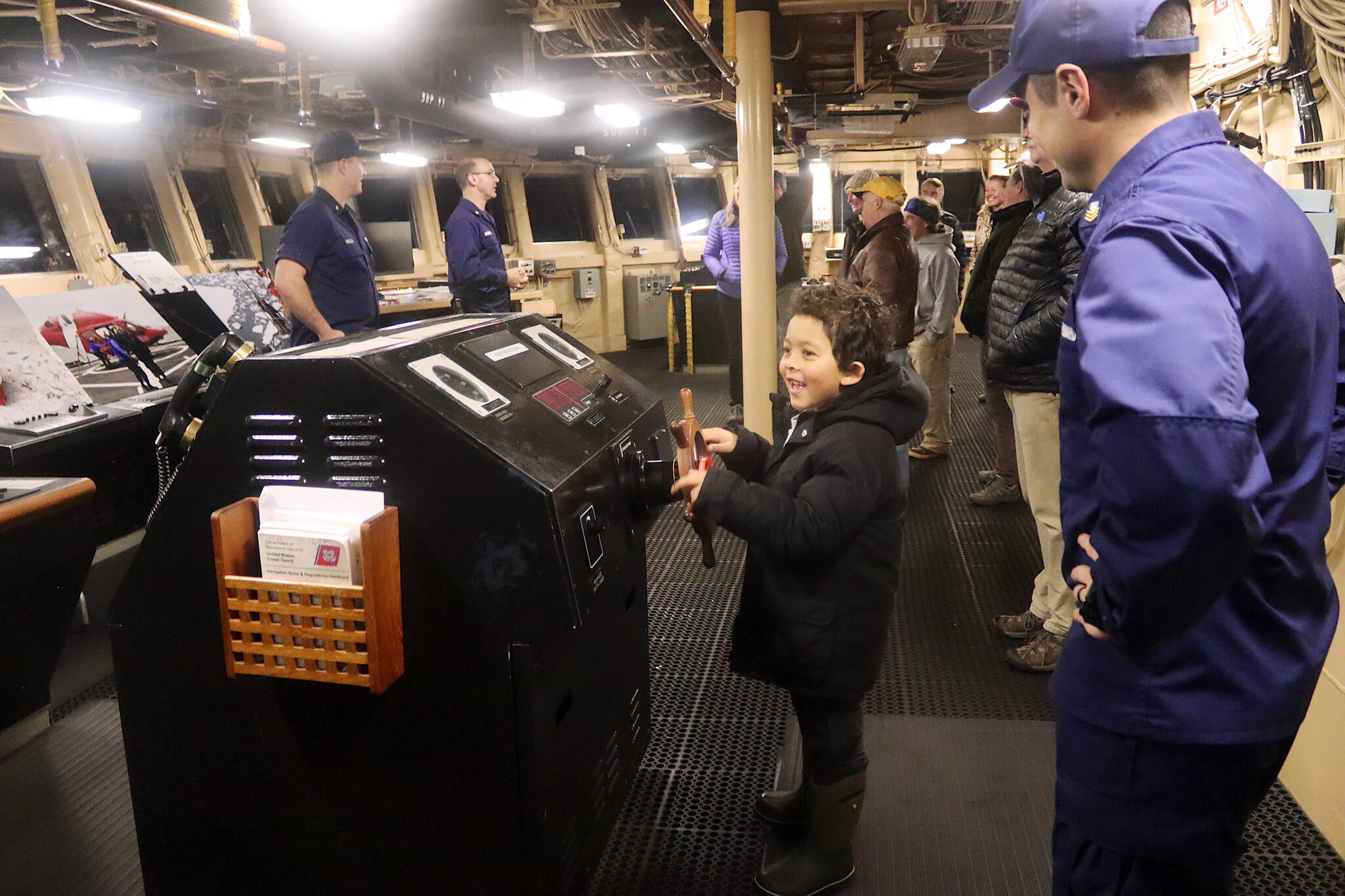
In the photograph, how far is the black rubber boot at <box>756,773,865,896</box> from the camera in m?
1.65

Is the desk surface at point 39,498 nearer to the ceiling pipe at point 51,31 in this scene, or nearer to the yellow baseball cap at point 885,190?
the ceiling pipe at point 51,31

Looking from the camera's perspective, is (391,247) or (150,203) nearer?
(150,203)

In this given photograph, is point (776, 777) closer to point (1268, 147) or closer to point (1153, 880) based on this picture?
point (1153, 880)

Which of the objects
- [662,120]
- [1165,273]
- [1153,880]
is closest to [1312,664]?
[1153,880]

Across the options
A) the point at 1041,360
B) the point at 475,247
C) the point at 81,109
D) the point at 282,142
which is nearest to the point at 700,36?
the point at 475,247

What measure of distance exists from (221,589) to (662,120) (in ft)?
25.3

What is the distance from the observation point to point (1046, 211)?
8.09 feet

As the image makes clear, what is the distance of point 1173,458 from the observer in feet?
2.56

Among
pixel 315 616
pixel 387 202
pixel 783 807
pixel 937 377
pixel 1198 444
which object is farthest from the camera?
pixel 387 202

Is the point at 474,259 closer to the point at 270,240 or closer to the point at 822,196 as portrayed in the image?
the point at 270,240

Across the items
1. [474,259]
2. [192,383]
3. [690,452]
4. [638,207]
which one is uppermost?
[638,207]

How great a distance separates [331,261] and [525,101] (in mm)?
2528

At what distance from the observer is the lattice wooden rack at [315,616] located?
117cm

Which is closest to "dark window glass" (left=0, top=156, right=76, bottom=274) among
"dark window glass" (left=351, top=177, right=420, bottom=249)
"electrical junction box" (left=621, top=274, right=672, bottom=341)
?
"dark window glass" (left=351, top=177, right=420, bottom=249)
